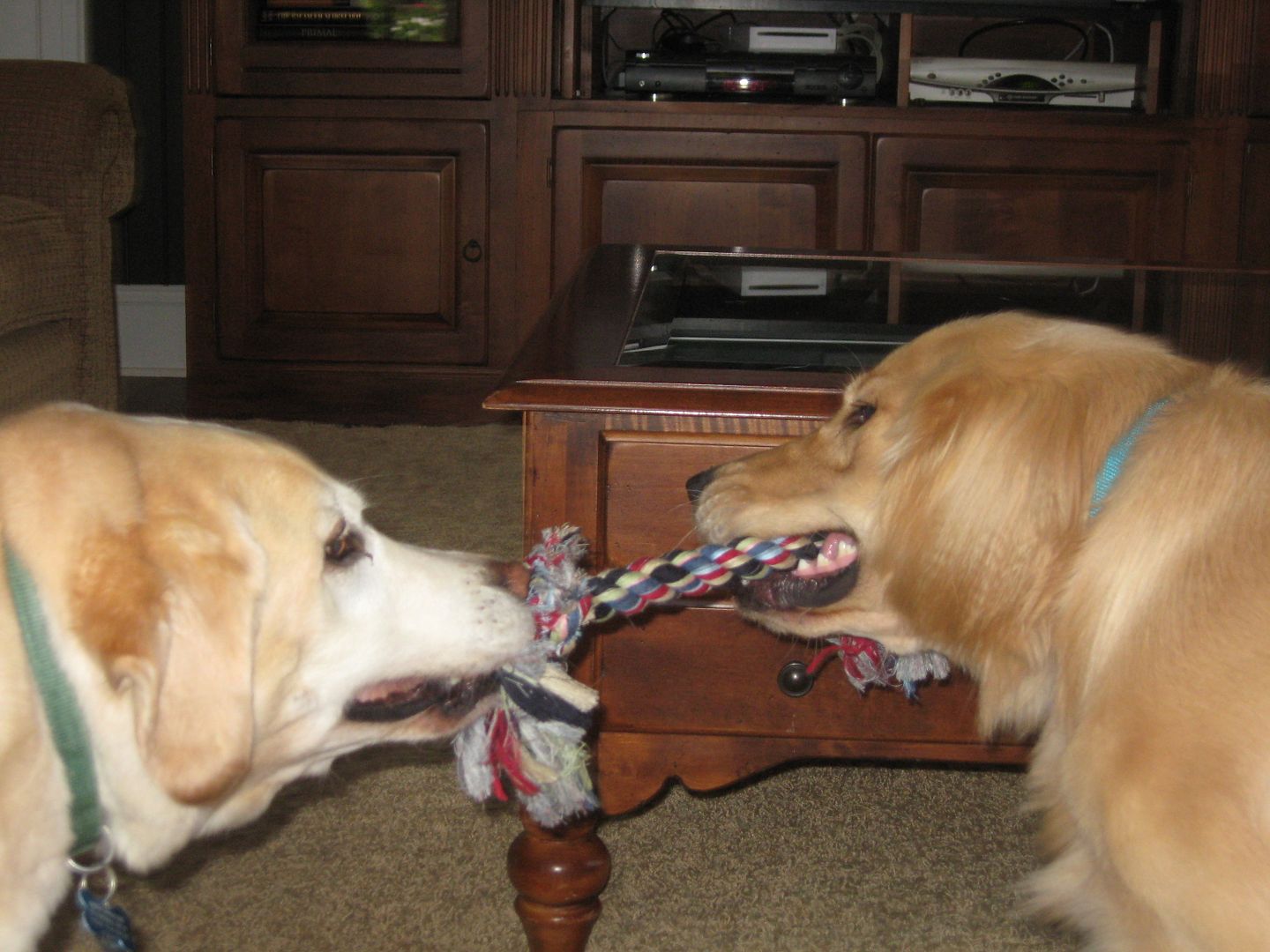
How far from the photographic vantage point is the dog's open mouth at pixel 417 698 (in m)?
1.00

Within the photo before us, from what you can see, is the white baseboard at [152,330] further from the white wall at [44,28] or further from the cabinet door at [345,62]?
the cabinet door at [345,62]

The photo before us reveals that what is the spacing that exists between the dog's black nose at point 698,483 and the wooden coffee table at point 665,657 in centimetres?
3

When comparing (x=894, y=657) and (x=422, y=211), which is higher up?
(x=422, y=211)

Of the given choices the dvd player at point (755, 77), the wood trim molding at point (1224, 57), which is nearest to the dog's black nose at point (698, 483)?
the dvd player at point (755, 77)

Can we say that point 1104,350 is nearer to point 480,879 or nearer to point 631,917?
point 631,917

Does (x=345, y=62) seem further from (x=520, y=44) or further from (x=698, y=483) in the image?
(x=698, y=483)

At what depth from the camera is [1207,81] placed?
353 centimetres

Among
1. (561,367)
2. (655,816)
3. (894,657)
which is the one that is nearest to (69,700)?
(561,367)

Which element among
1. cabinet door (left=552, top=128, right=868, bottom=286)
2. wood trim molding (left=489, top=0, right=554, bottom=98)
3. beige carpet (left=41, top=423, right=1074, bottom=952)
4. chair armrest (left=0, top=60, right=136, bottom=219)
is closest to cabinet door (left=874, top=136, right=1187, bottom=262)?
cabinet door (left=552, top=128, right=868, bottom=286)

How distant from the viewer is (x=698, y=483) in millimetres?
1185

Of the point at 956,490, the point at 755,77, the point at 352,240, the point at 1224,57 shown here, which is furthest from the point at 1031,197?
the point at 956,490

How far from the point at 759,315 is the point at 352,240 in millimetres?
2095

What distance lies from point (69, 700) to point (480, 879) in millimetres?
752

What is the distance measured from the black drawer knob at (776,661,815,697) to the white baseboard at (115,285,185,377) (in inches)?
142
